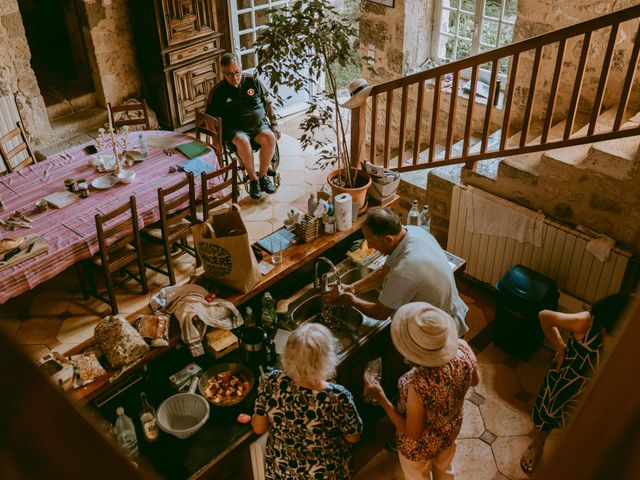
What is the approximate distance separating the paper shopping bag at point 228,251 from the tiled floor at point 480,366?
1089mm

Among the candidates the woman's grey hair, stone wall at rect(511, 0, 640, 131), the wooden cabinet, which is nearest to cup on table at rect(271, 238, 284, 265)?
the woman's grey hair

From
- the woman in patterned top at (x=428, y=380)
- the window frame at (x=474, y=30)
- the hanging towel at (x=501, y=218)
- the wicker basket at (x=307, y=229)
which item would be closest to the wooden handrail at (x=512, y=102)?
the window frame at (x=474, y=30)

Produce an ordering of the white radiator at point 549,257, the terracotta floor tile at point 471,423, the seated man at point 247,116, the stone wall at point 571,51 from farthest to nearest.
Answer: the seated man at point 247,116 < the stone wall at point 571,51 < the white radiator at point 549,257 < the terracotta floor tile at point 471,423

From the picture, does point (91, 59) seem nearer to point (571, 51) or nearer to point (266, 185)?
point (266, 185)

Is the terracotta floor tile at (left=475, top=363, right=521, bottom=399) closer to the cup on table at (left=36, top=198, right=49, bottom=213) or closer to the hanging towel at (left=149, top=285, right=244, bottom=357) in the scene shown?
the hanging towel at (left=149, top=285, right=244, bottom=357)

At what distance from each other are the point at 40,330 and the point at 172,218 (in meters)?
1.30

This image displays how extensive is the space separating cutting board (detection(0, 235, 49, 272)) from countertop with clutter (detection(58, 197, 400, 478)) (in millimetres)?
1175

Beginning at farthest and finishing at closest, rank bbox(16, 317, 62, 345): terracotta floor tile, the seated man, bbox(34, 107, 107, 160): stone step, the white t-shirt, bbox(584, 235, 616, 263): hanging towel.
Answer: bbox(34, 107, 107, 160): stone step, the seated man, bbox(16, 317, 62, 345): terracotta floor tile, bbox(584, 235, 616, 263): hanging towel, the white t-shirt

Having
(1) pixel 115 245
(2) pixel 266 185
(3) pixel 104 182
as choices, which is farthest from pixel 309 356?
(2) pixel 266 185

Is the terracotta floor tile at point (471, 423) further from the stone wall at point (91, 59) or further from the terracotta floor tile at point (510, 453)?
the stone wall at point (91, 59)

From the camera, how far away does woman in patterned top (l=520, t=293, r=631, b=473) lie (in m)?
2.96

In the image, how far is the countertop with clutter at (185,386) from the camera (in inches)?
111

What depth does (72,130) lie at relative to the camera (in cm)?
694

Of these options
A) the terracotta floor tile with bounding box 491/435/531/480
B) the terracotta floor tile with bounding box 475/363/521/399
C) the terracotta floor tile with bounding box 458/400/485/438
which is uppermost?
the terracotta floor tile with bounding box 475/363/521/399
